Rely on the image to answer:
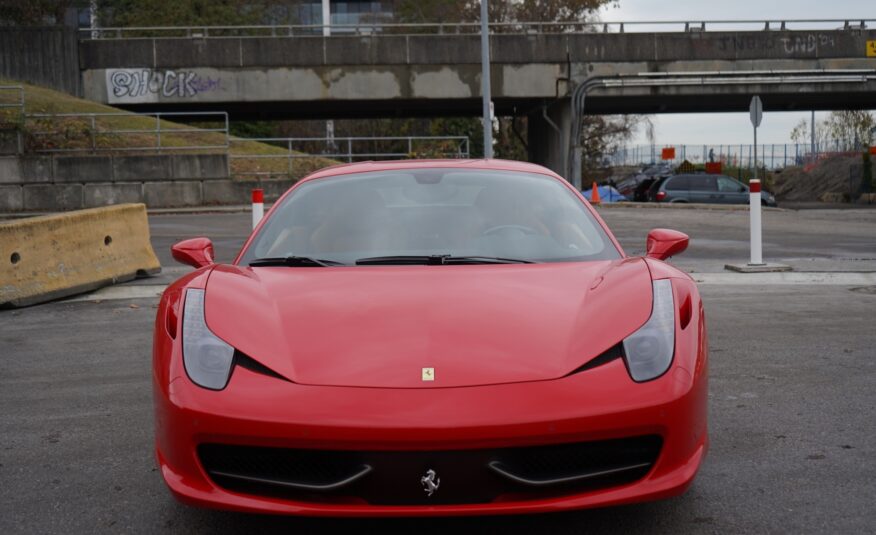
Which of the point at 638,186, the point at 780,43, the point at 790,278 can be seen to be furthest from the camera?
the point at 638,186

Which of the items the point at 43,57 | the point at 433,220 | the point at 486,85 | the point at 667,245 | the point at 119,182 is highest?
the point at 43,57

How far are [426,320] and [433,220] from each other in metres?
1.12

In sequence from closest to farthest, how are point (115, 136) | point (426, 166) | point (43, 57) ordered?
point (426, 166) → point (115, 136) → point (43, 57)

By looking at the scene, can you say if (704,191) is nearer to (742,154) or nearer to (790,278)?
(790,278)

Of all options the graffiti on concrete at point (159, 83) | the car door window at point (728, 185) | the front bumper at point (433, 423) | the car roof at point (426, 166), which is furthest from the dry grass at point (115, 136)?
the front bumper at point (433, 423)

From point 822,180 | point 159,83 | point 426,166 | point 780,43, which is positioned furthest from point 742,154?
point 426,166

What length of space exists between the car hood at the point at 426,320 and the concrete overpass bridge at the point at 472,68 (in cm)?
3175

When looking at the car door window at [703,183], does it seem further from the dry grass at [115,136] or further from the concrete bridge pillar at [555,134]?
the dry grass at [115,136]

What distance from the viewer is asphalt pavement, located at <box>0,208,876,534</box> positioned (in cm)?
346

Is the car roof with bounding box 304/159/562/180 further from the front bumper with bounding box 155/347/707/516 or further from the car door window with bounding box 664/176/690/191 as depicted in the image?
the car door window with bounding box 664/176/690/191

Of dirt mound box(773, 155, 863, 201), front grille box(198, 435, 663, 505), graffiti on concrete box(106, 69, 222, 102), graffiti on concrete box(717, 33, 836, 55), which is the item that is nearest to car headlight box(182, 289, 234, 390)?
front grille box(198, 435, 663, 505)

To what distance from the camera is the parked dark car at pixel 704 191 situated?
31547 millimetres

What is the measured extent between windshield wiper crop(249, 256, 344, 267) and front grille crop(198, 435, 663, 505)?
3.47ft

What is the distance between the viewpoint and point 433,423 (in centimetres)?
290
